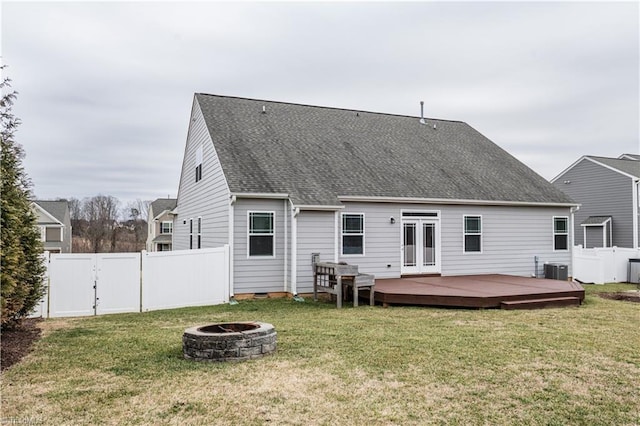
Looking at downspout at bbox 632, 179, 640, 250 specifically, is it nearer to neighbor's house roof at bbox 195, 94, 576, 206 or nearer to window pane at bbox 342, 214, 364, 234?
neighbor's house roof at bbox 195, 94, 576, 206

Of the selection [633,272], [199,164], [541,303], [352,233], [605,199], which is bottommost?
[541,303]

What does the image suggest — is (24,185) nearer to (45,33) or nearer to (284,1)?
(45,33)

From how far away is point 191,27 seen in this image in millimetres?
12609

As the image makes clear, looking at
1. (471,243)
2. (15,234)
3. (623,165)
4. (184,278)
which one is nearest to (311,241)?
(184,278)

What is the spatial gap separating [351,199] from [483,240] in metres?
5.15

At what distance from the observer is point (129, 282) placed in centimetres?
1033

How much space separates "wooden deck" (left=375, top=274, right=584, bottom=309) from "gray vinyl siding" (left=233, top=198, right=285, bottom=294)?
2726mm

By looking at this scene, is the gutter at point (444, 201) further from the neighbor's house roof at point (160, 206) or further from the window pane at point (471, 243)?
the neighbor's house roof at point (160, 206)

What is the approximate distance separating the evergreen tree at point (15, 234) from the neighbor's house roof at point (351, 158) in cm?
496

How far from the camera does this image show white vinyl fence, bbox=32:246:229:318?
976 cm

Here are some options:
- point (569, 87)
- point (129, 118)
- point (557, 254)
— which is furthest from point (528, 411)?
point (129, 118)

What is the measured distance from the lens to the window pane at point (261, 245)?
12.6 metres

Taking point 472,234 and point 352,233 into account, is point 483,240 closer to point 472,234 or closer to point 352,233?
point 472,234

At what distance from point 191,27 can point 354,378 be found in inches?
417
